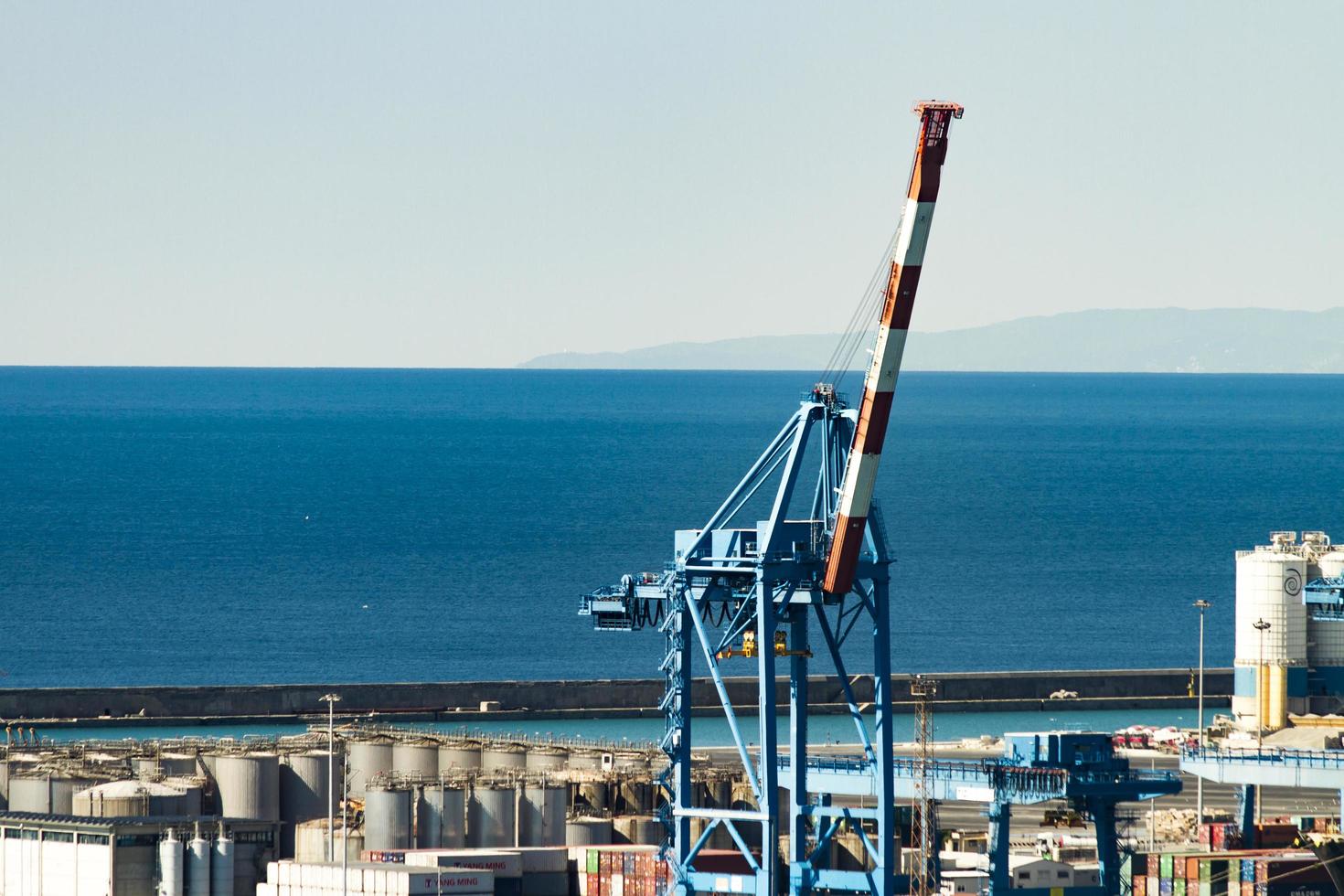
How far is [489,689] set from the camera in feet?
454

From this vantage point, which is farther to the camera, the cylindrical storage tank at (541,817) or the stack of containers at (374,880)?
the cylindrical storage tank at (541,817)

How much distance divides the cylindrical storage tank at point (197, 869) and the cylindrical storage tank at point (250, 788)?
43.1 ft

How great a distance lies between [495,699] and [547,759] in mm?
43706

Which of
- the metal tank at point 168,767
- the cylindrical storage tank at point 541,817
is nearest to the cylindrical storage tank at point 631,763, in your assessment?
the cylindrical storage tank at point 541,817

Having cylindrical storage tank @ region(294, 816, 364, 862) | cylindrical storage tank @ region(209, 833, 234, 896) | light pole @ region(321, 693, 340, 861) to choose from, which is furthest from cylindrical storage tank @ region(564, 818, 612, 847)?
cylindrical storage tank @ region(209, 833, 234, 896)

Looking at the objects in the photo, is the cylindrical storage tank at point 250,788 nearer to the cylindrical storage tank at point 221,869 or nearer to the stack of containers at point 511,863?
the stack of containers at point 511,863

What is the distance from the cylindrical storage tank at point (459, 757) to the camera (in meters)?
97.1

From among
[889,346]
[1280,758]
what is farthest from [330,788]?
[1280,758]

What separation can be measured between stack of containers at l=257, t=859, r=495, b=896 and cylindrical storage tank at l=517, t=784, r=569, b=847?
29.6 feet

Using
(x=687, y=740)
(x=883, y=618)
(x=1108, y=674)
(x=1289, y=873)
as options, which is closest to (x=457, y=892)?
(x=687, y=740)

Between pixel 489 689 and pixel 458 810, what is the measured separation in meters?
51.6

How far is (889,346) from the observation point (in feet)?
217

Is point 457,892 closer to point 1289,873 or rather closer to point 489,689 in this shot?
point 1289,873

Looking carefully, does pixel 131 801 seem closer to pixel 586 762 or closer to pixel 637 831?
pixel 637 831
